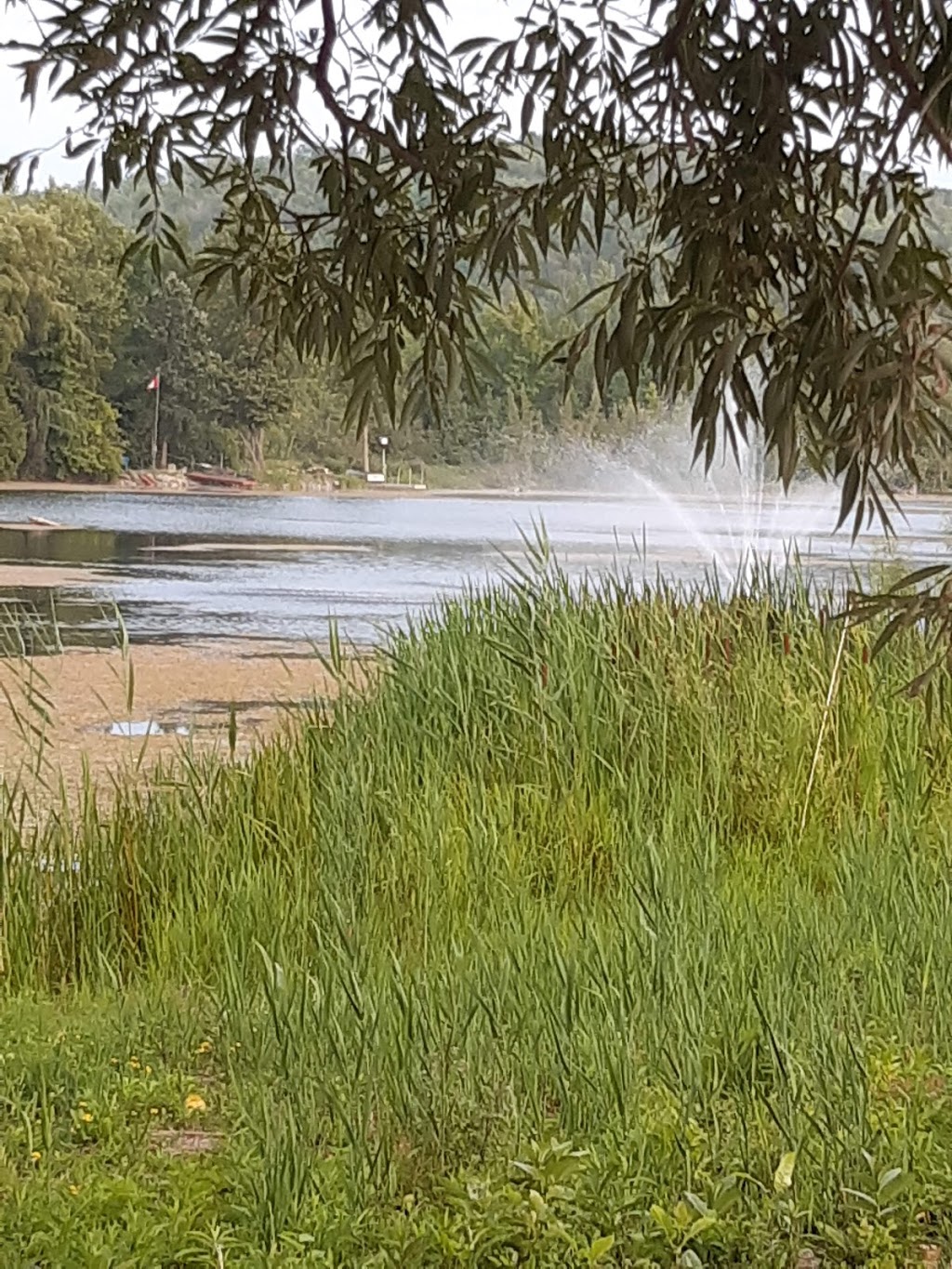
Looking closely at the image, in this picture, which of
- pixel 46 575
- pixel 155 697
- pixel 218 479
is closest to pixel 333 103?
pixel 155 697

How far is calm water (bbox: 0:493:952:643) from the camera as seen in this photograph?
6492 millimetres

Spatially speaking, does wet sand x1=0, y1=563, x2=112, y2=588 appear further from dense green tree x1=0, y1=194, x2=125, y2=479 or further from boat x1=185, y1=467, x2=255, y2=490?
dense green tree x1=0, y1=194, x2=125, y2=479

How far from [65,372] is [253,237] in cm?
561

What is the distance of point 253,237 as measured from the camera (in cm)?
122

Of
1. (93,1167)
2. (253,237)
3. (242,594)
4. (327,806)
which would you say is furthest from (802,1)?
(242,594)

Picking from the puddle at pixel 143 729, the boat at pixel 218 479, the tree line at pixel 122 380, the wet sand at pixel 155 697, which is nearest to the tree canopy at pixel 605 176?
the wet sand at pixel 155 697

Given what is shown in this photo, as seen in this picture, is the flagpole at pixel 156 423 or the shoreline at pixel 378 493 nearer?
the flagpole at pixel 156 423

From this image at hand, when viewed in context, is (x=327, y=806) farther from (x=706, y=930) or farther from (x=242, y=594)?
(x=242, y=594)

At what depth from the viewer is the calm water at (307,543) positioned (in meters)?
6.49

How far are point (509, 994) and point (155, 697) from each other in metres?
4.06

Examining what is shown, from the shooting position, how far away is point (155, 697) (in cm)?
524

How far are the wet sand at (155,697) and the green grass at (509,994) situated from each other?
67.9 inches

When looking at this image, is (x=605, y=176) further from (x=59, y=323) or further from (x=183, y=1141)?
(x=59, y=323)

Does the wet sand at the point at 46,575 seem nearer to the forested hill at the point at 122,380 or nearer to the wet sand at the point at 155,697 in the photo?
the forested hill at the point at 122,380
